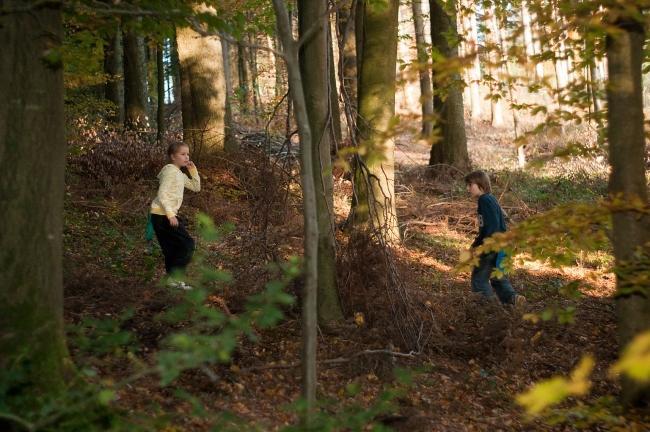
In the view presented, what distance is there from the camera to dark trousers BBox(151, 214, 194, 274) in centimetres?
714

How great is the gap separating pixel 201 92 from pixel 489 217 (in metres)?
6.41

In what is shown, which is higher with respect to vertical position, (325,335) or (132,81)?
(132,81)

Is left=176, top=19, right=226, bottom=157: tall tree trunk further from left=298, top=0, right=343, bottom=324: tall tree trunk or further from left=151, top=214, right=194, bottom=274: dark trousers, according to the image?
left=298, top=0, right=343, bottom=324: tall tree trunk

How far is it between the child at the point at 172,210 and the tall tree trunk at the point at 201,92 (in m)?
4.55

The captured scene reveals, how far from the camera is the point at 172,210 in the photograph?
23.1 ft

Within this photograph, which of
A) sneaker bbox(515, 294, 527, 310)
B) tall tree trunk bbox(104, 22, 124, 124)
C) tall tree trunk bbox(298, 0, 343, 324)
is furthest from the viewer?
tall tree trunk bbox(104, 22, 124, 124)

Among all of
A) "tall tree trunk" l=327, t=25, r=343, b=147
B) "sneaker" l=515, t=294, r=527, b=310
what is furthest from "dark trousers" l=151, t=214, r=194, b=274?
"sneaker" l=515, t=294, r=527, b=310

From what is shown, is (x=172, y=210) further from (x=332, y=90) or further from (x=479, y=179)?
(x=332, y=90)

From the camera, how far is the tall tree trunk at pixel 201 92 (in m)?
11.7

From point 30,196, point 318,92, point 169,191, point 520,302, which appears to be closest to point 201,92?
point 169,191

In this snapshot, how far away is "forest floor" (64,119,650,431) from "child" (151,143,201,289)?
30 cm

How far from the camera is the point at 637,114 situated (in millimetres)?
4520

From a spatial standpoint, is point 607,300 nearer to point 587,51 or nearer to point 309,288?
point 587,51

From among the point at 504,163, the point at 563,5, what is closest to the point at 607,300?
the point at 563,5
